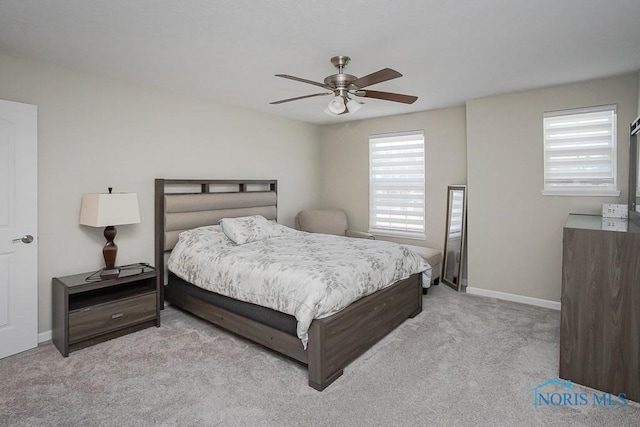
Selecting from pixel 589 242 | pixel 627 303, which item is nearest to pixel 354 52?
pixel 589 242

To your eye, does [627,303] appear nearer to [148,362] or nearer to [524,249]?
[524,249]

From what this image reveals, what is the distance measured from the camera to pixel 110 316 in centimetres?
305

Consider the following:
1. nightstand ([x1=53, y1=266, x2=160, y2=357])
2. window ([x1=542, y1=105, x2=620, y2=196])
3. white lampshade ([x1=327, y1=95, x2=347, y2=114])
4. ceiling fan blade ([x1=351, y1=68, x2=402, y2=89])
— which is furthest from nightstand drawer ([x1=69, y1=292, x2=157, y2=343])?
window ([x1=542, y1=105, x2=620, y2=196])

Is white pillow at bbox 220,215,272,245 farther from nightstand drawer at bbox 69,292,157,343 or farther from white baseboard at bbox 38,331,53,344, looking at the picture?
white baseboard at bbox 38,331,53,344

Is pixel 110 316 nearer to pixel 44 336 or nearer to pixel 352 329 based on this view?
pixel 44 336

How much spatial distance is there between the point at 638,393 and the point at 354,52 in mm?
3019

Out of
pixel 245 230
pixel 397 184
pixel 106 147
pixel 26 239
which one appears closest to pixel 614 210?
pixel 397 184

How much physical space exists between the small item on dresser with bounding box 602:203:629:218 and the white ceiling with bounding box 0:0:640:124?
1.26m

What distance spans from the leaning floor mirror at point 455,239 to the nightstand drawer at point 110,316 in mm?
3634

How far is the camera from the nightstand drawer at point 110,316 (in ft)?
9.41

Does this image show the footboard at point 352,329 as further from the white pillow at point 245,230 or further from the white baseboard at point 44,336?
the white baseboard at point 44,336

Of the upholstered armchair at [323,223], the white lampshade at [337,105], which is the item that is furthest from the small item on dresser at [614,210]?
the upholstered armchair at [323,223]

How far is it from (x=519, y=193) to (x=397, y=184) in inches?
67.0

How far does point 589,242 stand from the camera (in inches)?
92.4
